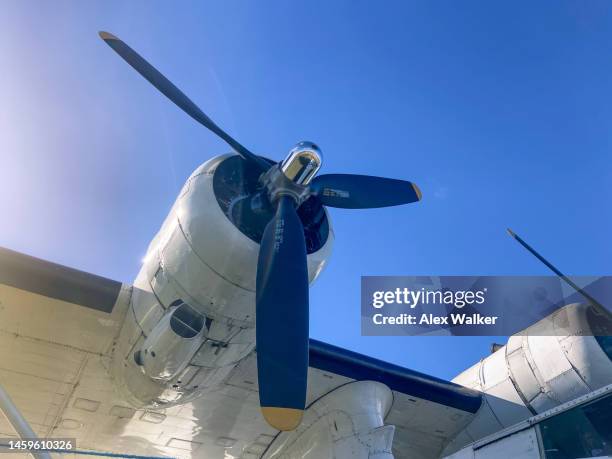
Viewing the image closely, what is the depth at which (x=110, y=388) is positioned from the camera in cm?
813

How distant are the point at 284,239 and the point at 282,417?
6.46ft

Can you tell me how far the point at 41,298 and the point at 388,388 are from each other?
5575 millimetres

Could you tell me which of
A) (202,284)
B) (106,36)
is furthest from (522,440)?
(106,36)

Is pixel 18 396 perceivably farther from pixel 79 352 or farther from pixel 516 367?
pixel 516 367

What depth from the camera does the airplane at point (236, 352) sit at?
21.4 ft

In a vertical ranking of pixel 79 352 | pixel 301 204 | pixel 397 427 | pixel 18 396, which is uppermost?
pixel 301 204

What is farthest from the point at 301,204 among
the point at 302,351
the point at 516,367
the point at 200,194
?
the point at 516,367

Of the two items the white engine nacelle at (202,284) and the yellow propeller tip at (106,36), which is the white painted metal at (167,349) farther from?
the yellow propeller tip at (106,36)

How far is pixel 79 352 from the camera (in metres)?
7.81

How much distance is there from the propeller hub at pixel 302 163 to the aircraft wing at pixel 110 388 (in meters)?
2.69

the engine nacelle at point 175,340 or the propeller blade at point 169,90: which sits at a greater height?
the propeller blade at point 169,90

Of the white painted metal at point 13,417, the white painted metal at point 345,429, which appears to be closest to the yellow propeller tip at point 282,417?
the white painted metal at point 13,417

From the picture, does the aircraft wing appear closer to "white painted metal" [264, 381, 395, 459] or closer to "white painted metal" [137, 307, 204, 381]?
"white painted metal" [264, 381, 395, 459]

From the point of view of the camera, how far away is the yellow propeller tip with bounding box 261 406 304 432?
217 inches
